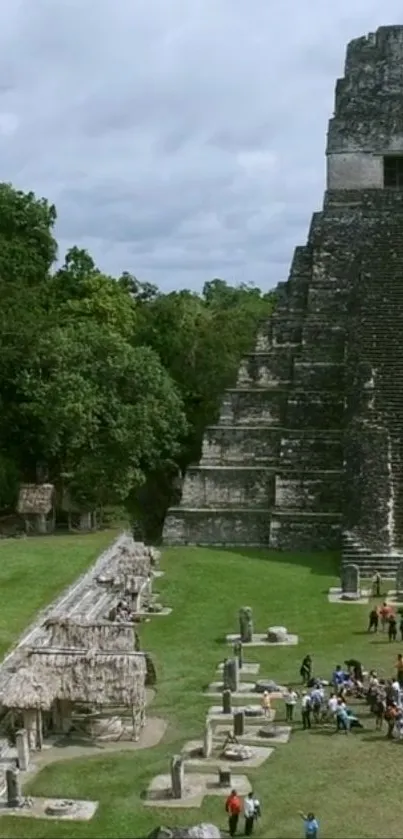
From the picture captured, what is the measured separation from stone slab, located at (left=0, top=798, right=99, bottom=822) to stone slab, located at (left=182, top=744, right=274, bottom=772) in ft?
6.56

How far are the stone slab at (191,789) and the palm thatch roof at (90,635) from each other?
4086 millimetres

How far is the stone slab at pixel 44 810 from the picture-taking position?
16.0 m

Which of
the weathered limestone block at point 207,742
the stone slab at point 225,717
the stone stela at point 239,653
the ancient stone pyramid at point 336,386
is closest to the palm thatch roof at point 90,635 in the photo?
the stone slab at point 225,717

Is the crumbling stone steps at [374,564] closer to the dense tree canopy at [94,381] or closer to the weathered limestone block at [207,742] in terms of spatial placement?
the dense tree canopy at [94,381]

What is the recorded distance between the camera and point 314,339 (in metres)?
40.3

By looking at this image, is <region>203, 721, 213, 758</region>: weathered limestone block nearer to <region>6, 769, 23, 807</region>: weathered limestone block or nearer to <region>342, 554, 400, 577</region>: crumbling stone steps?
<region>6, 769, 23, 807</region>: weathered limestone block

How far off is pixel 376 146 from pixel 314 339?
889 centimetres

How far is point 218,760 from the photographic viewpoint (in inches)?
715

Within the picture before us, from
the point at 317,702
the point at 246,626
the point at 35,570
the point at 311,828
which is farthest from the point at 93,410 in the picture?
the point at 311,828

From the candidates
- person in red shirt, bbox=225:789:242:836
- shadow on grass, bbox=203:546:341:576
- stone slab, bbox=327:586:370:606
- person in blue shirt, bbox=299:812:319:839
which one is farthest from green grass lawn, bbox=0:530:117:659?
person in blue shirt, bbox=299:812:319:839

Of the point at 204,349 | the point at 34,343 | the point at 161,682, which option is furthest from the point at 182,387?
the point at 161,682

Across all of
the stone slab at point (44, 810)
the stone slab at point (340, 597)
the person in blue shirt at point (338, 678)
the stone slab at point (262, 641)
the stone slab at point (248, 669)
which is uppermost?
the stone slab at point (340, 597)

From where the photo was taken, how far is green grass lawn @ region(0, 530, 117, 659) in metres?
24.7

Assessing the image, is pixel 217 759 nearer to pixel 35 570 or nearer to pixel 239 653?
pixel 239 653
